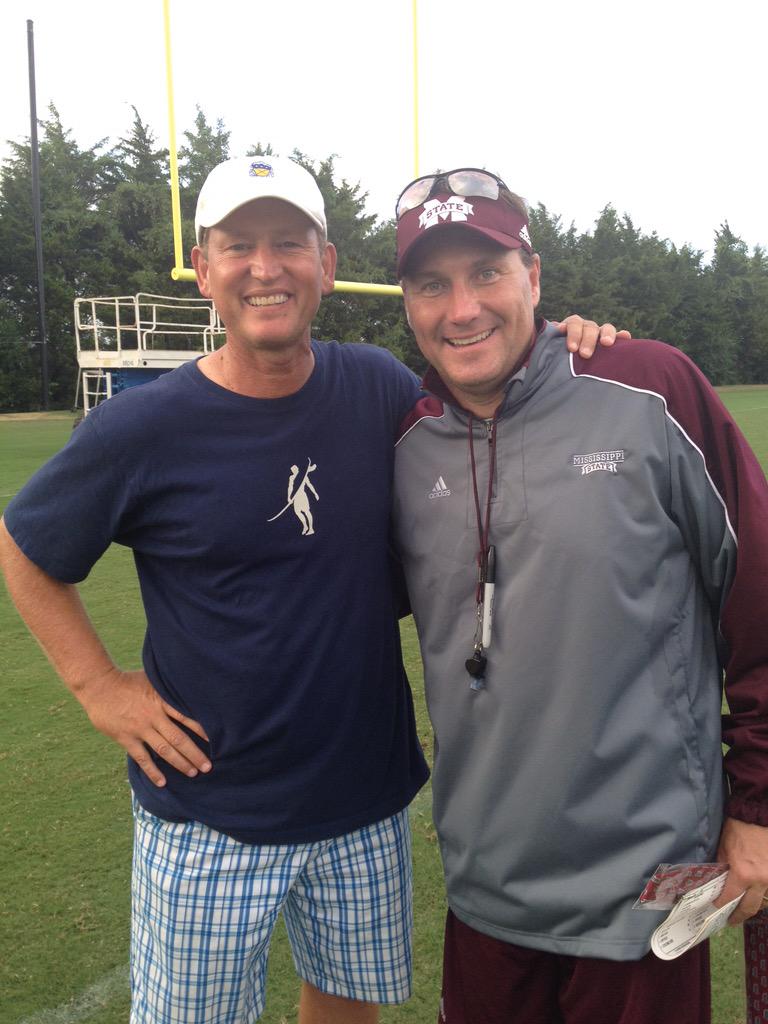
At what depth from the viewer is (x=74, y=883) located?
2.89 meters

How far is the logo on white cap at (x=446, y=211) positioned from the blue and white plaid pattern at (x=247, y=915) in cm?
129

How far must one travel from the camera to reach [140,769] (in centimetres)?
203

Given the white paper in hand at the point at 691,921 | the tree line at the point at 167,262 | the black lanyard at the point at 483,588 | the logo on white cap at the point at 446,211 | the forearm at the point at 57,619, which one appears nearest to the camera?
the white paper in hand at the point at 691,921

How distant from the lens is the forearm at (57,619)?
6.60ft

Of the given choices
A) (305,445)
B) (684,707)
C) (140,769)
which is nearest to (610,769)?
(684,707)

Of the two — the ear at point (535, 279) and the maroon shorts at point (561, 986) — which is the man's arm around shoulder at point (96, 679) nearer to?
the maroon shorts at point (561, 986)

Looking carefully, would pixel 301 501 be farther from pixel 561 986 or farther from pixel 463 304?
pixel 561 986

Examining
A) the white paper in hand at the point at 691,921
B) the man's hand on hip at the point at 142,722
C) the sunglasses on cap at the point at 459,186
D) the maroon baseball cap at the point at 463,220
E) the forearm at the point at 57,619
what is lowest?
the white paper in hand at the point at 691,921

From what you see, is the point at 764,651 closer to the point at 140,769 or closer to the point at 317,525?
the point at 317,525

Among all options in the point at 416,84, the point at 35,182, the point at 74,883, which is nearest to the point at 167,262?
the point at 35,182

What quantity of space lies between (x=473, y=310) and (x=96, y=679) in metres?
1.15

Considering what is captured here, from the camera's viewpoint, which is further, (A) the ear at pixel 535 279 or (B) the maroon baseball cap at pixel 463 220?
(A) the ear at pixel 535 279

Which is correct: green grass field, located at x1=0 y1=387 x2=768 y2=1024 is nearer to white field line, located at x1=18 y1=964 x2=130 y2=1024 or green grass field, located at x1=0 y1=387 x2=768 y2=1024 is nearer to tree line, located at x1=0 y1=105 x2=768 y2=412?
white field line, located at x1=18 y1=964 x2=130 y2=1024

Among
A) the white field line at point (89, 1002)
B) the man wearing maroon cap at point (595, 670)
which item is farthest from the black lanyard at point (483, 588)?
the white field line at point (89, 1002)
